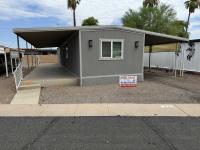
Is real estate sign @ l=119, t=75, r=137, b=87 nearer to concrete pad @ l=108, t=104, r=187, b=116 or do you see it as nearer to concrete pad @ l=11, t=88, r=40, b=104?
concrete pad @ l=108, t=104, r=187, b=116

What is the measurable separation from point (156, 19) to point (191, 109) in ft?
70.9

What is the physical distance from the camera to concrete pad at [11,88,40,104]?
8574 mm

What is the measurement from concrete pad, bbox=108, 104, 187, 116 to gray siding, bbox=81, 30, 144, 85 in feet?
15.4

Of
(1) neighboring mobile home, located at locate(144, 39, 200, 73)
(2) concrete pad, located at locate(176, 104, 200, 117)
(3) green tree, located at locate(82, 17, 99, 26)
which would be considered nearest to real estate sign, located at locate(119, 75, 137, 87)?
(2) concrete pad, located at locate(176, 104, 200, 117)

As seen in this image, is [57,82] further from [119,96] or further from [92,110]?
[92,110]

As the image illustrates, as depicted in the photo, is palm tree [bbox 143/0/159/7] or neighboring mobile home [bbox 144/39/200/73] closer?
neighboring mobile home [bbox 144/39/200/73]

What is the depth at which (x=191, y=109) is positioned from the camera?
7414 mm

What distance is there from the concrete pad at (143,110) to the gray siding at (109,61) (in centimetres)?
470

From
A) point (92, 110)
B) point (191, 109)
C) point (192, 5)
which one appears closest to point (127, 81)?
point (92, 110)

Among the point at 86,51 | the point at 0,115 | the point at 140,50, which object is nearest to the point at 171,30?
the point at 140,50

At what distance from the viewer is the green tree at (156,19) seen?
27000mm
